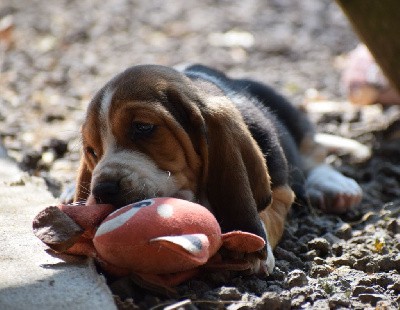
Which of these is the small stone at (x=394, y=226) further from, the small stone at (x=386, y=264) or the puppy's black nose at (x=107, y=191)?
the puppy's black nose at (x=107, y=191)

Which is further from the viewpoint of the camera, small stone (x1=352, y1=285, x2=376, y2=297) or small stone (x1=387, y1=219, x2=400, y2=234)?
small stone (x1=387, y1=219, x2=400, y2=234)

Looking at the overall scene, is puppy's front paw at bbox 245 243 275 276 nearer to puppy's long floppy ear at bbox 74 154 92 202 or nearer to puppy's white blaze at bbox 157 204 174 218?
puppy's white blaze at bbox 157 204 174 218

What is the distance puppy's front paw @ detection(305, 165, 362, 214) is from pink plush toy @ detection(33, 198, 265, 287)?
1.71 m

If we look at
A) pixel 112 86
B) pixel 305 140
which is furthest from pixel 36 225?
pixel 305 140

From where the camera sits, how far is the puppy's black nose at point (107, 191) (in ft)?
13.0

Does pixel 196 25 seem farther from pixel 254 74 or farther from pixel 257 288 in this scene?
pixel 257 288

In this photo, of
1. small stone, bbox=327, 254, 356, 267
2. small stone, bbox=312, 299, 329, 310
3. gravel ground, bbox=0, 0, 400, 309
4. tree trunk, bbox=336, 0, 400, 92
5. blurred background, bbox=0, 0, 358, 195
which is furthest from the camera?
blurred background, bbox=0, 0, 358, 195

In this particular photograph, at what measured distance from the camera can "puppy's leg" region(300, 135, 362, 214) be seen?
18.1ft

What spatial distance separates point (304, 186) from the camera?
573cm

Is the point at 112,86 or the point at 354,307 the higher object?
the point at 112,86

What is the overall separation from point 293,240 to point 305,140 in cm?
149

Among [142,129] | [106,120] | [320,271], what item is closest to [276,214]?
[320,271]

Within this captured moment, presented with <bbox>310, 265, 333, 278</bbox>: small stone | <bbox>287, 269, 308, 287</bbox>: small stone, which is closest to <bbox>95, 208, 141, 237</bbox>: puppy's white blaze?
<bbox>287, 269, 308, 287</bbox>: small stone

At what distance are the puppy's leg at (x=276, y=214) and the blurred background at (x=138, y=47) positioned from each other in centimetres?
234
